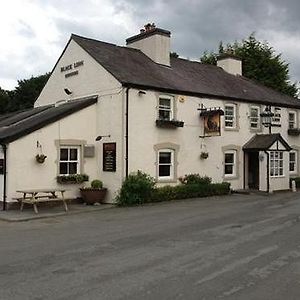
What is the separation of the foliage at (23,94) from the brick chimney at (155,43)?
23.6 meters

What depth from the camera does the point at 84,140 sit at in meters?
21.6

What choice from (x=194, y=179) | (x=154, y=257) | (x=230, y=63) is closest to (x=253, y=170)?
(x=194, y=179)

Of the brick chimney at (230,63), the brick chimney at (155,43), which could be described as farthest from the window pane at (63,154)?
the brick chimney at (230,63)

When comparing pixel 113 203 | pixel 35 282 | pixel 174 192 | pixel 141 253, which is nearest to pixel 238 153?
pixel 174 192

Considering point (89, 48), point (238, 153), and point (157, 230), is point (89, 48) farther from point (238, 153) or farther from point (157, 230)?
point (157, 230)

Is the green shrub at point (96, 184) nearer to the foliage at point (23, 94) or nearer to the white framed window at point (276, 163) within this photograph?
the white framed window at point (276, 163)

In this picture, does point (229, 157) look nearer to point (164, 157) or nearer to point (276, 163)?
point (276, 163)

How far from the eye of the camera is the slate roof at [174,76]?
22250 millimetres

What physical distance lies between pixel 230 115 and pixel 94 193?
9633mm

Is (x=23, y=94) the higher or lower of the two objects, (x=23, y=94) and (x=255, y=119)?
the higher

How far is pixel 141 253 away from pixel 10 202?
10.6 meters

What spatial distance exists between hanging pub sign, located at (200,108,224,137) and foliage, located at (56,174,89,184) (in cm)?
663

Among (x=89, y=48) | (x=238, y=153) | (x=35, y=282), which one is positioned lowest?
(x=35, y=282)

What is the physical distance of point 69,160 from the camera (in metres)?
21.0
